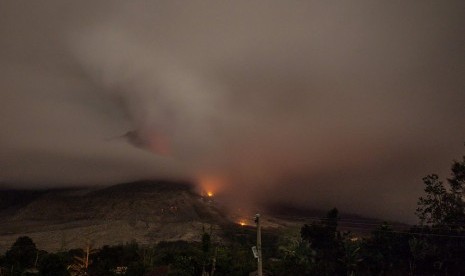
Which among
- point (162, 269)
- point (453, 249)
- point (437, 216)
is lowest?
point (162, 269)

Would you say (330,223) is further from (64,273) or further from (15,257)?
(15,257)

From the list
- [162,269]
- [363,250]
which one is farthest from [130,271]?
[363,250]

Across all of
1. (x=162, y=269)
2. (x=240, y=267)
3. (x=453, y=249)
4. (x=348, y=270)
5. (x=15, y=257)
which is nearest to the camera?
(x=453, y=249)

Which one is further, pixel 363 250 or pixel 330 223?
pixel 330 223

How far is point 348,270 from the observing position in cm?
10056

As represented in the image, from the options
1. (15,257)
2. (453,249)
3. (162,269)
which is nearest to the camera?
(453,249)

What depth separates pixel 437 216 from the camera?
92.0 m

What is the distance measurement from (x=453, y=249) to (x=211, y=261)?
168 ft

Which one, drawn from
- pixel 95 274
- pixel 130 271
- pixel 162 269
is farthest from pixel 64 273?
pixel 162 269

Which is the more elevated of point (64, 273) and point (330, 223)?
point (330, 223)

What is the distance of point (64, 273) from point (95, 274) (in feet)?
21.8

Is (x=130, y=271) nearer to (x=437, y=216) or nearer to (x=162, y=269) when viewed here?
(x=162, y=269)

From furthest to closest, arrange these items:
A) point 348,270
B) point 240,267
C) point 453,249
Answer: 1. point 348,270
2. point 240,267
3. point 453,249

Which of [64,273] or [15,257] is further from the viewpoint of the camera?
[15,257]
